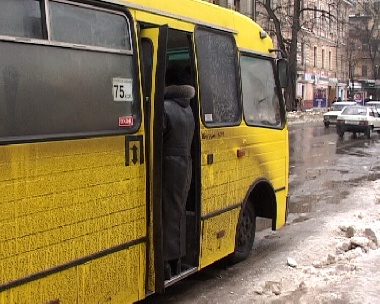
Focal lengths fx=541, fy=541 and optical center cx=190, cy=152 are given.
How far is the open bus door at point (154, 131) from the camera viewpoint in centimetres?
429

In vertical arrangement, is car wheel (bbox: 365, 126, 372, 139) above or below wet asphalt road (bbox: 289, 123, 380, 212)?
above

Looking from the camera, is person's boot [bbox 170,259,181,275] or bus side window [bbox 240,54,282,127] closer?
person's boot [bbox 170,259,181,275]

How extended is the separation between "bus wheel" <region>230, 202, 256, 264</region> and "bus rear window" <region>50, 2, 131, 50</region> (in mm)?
2745

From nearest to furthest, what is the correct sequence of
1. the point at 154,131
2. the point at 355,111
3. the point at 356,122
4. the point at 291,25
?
1. the point at 154,131
2. the point at 356,122
3. the point at 355,111
4. the point at 291,25

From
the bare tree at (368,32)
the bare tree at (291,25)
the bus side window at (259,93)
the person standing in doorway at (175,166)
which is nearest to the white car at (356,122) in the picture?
the bare tree at (291,25)

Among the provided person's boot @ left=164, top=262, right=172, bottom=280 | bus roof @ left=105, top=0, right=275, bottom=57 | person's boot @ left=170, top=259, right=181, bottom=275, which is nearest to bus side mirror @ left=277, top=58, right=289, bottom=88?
bus roof @ left=105, top=0, right=275, bottom=57

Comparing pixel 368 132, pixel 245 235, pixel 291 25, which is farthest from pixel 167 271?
pixel 291 25

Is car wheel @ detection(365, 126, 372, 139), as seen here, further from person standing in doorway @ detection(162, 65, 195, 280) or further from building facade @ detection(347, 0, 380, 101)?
building facade @ detection(347, 0, 380, 101)

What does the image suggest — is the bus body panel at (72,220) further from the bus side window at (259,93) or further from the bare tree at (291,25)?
the bare tree at (291,25)

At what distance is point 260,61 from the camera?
6.46 metres

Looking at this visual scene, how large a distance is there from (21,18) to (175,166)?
177 cm

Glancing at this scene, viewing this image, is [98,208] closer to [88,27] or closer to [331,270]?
[88,27]

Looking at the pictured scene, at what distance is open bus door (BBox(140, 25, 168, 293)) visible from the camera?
4289 mm

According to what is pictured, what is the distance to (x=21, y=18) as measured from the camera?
130 inches
